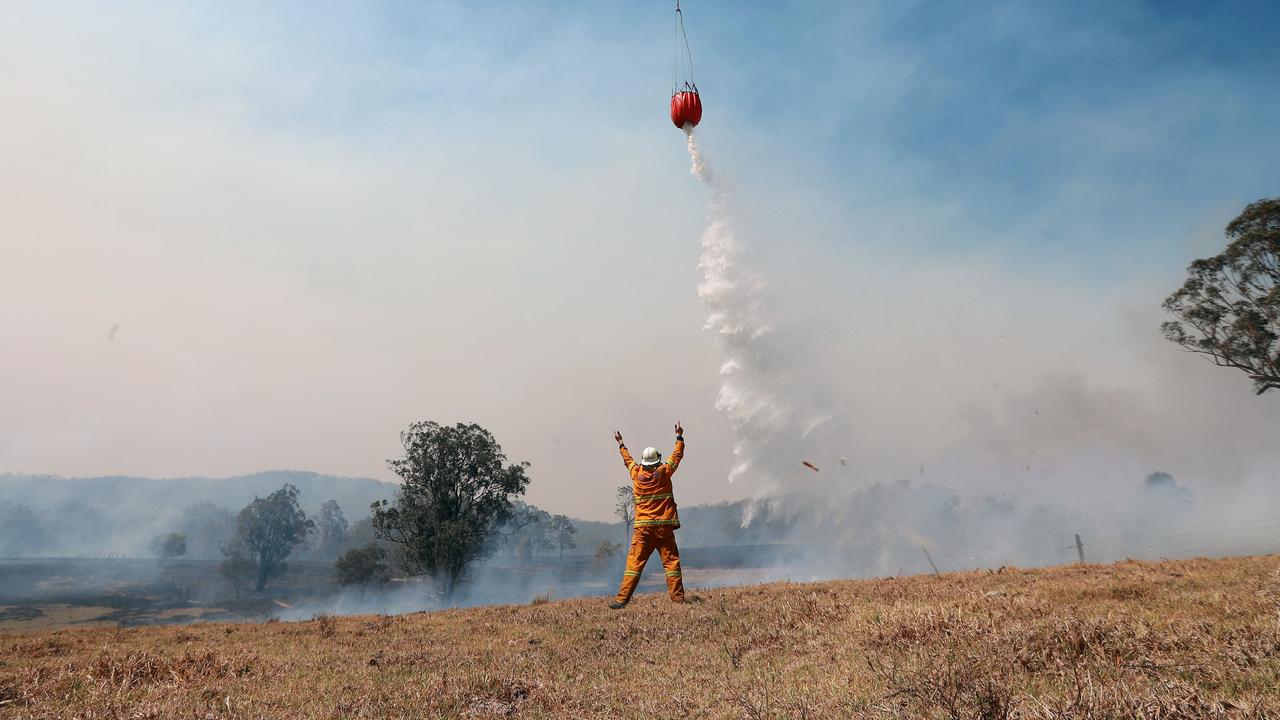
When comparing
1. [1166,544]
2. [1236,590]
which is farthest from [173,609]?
[1166,544]

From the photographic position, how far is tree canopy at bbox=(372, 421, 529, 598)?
53.1 meters

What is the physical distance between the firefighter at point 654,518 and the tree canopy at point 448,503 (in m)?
43.2

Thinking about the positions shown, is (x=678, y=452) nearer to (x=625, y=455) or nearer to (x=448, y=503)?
(x=625, y=455)

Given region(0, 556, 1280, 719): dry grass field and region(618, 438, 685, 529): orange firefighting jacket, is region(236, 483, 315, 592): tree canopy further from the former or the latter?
region(618, 438, 685, 529): orange firefighting jacket

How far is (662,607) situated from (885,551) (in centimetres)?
10061

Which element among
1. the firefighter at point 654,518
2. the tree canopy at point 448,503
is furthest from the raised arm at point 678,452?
the tree canopy at point 448,503

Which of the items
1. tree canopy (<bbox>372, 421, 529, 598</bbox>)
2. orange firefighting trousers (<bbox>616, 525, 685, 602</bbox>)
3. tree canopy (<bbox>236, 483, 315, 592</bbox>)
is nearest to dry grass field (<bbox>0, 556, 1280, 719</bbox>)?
orange firefighting trousers (<bbox>616, 525, 685, 602</bbox>)

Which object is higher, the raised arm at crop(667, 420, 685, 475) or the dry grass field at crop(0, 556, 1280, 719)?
the raised arm at crop(667, 420, 685, 475)

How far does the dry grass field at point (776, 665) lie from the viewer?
452 centimetres

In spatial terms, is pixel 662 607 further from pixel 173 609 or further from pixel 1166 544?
pixel 173 609

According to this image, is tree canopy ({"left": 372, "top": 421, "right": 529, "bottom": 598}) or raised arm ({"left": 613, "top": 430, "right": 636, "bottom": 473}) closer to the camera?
raised arm ({"left": 613, "top": 430, "right": 636, "bottom": 473})

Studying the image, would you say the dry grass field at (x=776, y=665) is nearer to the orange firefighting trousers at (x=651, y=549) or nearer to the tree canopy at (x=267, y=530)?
the orange firefighting trousers at (x=651, y=549)

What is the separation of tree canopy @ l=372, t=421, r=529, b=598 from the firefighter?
43.2m

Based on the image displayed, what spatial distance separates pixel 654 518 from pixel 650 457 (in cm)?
139
